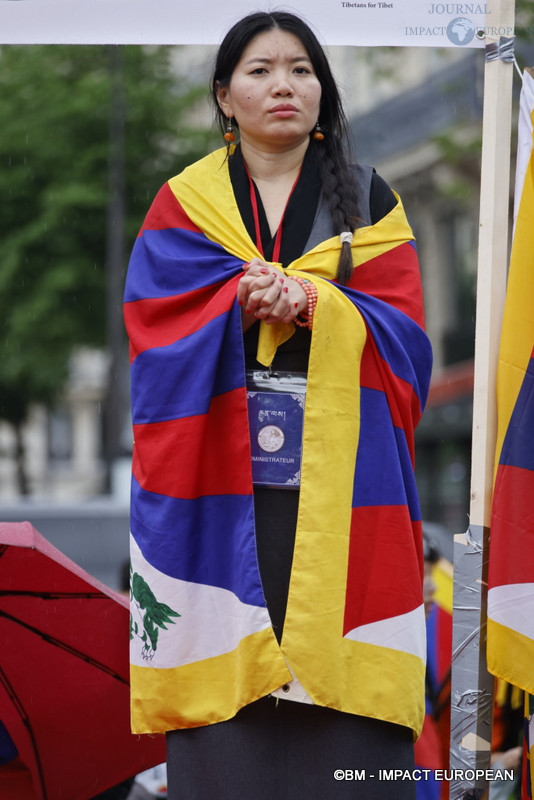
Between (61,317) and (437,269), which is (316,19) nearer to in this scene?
(61,317)

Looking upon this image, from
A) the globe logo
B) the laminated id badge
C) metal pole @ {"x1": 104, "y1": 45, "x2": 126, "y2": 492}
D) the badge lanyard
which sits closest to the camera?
the laminated id badge

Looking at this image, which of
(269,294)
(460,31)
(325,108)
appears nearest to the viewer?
(269,294)

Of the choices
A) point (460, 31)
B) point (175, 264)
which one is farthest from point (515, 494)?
point (460, 31)

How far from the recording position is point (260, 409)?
2615 mm

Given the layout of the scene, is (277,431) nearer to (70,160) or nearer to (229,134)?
(229,134)

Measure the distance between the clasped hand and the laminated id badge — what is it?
0.54ft

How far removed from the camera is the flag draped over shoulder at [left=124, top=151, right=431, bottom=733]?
2.51m

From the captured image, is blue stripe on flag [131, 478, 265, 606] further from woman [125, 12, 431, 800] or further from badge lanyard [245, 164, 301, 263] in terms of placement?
badge lanyard [245, 164, 301, 263]

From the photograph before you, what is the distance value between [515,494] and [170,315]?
96cm

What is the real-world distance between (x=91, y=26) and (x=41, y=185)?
12.7 meters

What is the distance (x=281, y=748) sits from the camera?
2539 mm

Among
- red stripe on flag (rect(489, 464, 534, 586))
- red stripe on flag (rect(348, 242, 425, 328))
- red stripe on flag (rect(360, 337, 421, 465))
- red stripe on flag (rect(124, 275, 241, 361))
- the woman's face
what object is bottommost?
red stripe on flag (rect(489, 464, 534, 586))

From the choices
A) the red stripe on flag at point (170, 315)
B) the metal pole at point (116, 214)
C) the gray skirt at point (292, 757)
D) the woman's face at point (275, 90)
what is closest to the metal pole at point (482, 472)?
the gray skirt at point (292, 757)

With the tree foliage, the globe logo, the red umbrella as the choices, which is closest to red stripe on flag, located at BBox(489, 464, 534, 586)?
the red umbrella
